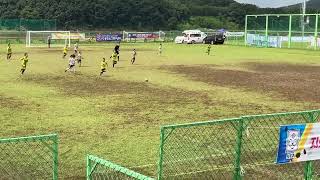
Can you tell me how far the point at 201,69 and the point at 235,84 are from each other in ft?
26.9

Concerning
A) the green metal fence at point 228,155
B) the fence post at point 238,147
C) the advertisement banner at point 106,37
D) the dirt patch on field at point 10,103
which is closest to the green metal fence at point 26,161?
the green metal fence at point 228,155

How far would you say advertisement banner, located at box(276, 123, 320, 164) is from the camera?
7508 mm

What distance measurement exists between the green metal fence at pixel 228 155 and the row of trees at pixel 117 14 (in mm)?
108775

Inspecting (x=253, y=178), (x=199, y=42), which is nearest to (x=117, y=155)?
(x=253, y=178)

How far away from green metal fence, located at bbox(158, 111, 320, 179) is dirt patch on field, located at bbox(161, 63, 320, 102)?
28.5ft

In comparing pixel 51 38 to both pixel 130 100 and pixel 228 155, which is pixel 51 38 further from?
pixel 228 155

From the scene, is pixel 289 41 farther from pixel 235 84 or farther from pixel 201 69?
pixel 235 84

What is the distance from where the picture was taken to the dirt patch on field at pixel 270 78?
23828mm

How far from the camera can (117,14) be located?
132 metres

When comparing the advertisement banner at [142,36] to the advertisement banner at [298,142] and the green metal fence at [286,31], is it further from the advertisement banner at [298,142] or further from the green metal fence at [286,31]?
the advertisement banner at [298,142]

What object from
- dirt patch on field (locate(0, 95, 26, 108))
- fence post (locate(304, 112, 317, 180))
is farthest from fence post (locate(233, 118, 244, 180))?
dirt patch on field (locate(0, 95, 26, 108))

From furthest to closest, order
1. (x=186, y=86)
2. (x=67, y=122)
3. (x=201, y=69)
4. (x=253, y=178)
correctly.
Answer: (x=201, y=69)
(x=186, y=86)
(x=67, y=122)
(x=253, y=178)

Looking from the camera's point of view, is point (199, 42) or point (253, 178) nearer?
point (253, 178)

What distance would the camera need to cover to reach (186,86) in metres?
25.6
